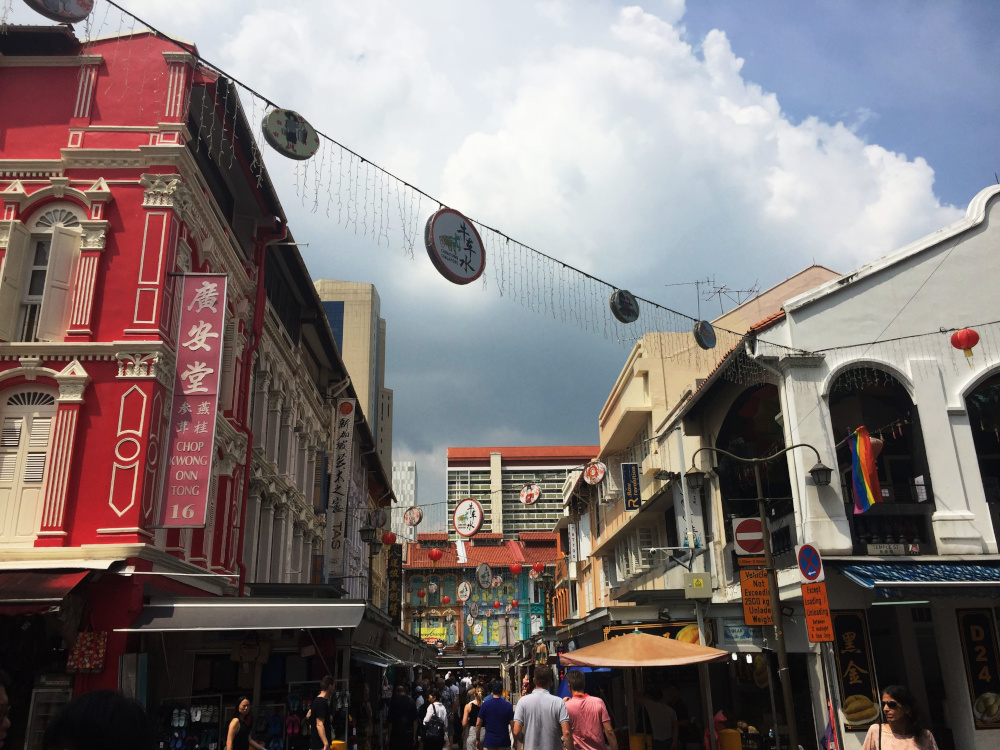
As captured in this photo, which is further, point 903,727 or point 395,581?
point 395,581

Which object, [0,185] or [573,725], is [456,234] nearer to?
[573,725]

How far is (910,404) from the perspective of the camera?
18.2m

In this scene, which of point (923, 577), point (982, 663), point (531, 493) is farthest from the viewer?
point (531, 493)

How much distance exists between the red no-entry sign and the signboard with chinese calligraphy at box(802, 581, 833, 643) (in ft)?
14.2

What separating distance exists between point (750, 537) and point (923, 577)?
352 cm

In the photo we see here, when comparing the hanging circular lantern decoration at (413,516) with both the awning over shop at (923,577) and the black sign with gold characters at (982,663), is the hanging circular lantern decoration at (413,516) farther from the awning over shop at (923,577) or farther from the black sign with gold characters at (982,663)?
the black sign with gold characters at (982,663)

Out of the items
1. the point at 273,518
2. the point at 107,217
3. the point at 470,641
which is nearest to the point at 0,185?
the point at 107,217

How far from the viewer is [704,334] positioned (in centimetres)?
1702

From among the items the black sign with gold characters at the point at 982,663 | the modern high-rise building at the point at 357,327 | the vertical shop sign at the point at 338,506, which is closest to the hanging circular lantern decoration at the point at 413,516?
the vertical shop sign at the point at 338,506

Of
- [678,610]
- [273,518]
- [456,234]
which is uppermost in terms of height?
[456,234]

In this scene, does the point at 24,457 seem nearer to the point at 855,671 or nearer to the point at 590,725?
the point at 590,725

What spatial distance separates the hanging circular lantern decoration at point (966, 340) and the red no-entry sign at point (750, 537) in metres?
5.31

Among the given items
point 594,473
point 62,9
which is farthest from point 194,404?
point 594,473

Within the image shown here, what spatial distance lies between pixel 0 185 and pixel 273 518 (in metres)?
11.5
